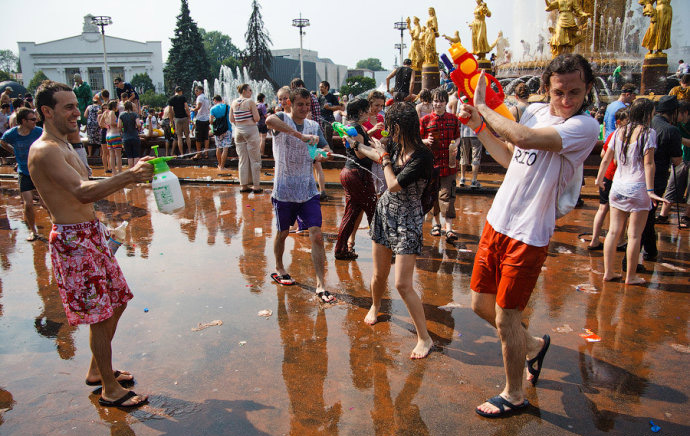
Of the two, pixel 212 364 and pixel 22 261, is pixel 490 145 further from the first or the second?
pixel 22 261

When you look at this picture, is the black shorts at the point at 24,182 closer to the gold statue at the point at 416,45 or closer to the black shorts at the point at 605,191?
the black shorts at the point at 605,191

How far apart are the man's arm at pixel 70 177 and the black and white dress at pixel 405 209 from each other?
1.84m

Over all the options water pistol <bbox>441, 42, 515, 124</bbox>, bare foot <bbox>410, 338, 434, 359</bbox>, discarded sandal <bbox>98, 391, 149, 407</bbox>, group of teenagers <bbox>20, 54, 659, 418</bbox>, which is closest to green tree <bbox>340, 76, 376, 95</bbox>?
group of teenagers <bbox>20, 54, 659, 418</bbox>

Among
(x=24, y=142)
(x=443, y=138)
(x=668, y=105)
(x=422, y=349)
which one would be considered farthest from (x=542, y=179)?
(x=24, y=142)

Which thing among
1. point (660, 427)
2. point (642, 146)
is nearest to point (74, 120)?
point (660, 427)

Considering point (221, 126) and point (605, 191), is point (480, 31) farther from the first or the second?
point (605, 191)

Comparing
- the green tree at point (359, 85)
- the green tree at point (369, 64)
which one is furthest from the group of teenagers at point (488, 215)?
the green tree at point (369, 64)

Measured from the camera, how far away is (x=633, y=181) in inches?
192

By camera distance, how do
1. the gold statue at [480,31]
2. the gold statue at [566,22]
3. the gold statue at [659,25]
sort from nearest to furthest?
the gold statue at [566,22] < the gold statue at [659,25] < the gold statue at [480,31]

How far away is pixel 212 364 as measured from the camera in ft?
11.8

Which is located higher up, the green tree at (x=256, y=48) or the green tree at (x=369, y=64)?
the green tree at (x=369, y=64)

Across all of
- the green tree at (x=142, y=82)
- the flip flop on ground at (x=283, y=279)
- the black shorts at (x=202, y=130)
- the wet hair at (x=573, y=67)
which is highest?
the green tree at (x=142, y=82)

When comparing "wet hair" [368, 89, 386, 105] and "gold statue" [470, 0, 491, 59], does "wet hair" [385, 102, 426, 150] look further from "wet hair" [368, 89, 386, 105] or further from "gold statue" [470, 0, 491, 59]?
"gold statue" [470, 0, 491, 59]

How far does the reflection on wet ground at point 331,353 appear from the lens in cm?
296
